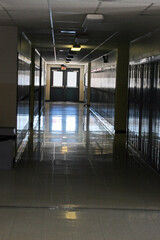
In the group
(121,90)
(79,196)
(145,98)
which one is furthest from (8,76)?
(121,90)

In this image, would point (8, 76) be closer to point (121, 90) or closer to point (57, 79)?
point (121, 90)

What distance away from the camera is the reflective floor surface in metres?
4.99

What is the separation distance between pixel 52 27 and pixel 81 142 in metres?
3.50

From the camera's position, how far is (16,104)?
31.7 feet

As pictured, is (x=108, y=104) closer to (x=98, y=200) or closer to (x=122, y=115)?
(x=122, y=115)

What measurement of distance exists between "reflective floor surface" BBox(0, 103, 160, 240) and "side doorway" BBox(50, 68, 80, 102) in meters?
26.4

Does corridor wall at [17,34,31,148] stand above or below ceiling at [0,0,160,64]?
below

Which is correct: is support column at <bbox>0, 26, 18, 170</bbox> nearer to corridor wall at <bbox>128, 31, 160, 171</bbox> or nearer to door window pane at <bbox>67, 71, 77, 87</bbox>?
corridor wall at <bbox>128, 31, 160, 171</bbox>

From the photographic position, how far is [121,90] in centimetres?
1472

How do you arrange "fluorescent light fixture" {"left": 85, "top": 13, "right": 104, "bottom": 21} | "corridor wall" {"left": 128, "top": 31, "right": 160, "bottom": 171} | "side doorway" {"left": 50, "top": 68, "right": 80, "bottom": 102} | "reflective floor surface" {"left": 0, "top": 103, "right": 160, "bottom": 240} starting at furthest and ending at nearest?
"side doorway" {"left": 50, "top": 68, "right": 80, "bottom": 102} < "corridor wall" {"left": 128, "top": 31, "right": 160, "bottom": 171} < "fluorescent light fixture" {"left": 85, "top": 13, "right": 104, "bottom": 21} < "reflective floor surface" {"left": 0, "top": 103, "right": 160, "bottom": 240}

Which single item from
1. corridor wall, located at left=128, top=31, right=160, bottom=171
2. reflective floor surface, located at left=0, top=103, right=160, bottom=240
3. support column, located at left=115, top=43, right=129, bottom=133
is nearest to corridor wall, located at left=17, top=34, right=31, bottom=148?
reflective floor surface, located at left=0, top=103, right=160, bottom=240

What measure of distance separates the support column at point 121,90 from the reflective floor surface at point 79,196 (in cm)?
365

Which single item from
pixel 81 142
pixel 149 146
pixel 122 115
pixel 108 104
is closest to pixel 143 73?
pixel 149 146

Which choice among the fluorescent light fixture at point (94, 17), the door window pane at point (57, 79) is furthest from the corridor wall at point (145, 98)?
the door window pane at point (57, 79)
